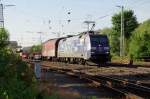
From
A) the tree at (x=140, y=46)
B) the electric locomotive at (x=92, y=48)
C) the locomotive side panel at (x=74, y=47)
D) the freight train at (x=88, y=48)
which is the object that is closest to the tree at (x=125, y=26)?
the tree at (x=140, y=46)

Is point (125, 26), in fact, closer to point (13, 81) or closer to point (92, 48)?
point (92, 48)

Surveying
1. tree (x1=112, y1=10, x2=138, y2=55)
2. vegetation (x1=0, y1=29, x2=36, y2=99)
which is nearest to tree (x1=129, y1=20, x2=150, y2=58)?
tree (x1=112, y1=10, x2=138, y2=55)

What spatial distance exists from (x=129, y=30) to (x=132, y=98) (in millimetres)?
79740

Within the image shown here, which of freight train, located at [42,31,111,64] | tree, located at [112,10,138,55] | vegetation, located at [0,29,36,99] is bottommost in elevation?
vegetation, located at [0,29,36,99]

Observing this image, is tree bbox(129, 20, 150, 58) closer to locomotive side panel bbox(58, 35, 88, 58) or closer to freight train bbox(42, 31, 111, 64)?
locomotive side panel bbox(58, 35, 88, 58)

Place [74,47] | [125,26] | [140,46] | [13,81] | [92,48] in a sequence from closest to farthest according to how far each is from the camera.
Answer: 1. [13,81]
2. [92,48]
3. [74,47]
4. [140,46]
5. [125,26]

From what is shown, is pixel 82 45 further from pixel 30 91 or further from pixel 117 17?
pixel 117 17

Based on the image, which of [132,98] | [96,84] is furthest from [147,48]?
[132,98]

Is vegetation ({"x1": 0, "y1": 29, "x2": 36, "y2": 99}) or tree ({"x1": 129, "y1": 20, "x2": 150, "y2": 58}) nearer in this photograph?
vegetation ({"x1": 0, "y1": 29, "x2": 36, "y2": 99})

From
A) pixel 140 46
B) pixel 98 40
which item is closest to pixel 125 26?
pixel 140 46

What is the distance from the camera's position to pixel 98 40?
43.2m

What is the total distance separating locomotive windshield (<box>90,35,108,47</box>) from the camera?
140 ft

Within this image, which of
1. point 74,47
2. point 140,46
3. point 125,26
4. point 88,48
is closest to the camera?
point 88,48

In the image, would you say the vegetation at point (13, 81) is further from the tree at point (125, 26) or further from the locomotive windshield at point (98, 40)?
the tree at point (125, 26)
